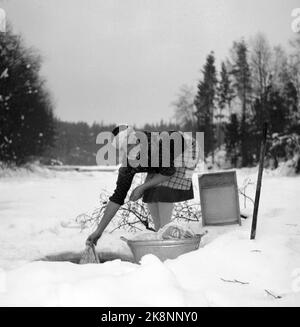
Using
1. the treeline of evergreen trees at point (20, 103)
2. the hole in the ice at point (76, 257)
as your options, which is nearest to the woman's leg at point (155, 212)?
the hole in the ice at point (76, 257)

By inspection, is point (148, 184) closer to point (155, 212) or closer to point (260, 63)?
point (155, 212)

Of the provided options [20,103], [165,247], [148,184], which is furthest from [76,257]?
[20,103]

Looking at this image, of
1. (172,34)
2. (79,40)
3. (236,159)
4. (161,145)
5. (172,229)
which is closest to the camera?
(172,229)

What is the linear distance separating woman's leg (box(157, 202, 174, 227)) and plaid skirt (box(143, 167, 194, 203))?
0.07 meters

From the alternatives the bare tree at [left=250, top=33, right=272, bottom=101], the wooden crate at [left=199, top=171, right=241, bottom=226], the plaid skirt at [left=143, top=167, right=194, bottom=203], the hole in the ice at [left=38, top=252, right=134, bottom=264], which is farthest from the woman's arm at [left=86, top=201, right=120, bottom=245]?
the bare tree at [left=250, top=33, right=272, bottom=101]

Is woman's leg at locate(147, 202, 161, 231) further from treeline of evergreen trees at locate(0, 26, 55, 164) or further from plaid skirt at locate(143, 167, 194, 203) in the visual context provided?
treeline of evergreen trees at locate(0, 26, 55, 164)

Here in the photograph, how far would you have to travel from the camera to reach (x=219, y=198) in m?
4.68

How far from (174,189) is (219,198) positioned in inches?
41.6

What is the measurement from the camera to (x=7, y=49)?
774 inches

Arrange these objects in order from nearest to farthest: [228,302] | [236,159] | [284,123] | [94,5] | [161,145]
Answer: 1. [228,302]
2. [161,145]
3. [94,5]
4. [284,123]
5. [236,159]

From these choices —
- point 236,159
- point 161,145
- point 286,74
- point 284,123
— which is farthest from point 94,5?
point 236,159

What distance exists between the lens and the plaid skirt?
379cm
